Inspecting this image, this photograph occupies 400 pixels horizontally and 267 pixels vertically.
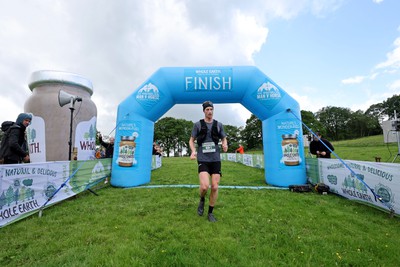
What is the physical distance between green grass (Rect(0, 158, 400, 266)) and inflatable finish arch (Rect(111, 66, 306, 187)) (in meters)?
1.97

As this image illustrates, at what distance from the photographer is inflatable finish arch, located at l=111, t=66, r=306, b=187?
6.31 metres

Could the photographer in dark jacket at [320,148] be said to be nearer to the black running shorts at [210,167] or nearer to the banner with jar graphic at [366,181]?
the banner with jar graphic at [366,181]

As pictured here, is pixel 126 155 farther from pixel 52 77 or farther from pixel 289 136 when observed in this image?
pixel 289 136

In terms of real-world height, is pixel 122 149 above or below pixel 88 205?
above

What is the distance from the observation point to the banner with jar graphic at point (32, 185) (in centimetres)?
328

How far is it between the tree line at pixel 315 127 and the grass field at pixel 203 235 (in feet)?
155

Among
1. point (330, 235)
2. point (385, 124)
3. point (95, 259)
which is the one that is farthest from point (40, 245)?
point (385, 124)

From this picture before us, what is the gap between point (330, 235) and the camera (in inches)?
109

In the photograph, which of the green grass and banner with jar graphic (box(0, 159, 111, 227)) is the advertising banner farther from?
banner with jar graphic (box(0, 159, 111, 227))

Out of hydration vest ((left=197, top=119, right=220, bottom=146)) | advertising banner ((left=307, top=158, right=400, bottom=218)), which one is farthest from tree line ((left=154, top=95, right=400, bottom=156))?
hydration vest ((left=197, top=119, right=220, bottom=146))

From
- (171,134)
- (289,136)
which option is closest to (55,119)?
(289,136)

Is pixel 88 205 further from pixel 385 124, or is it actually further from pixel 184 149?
pixel 184 149

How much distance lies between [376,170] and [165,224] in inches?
163

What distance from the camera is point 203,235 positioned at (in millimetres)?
2748
